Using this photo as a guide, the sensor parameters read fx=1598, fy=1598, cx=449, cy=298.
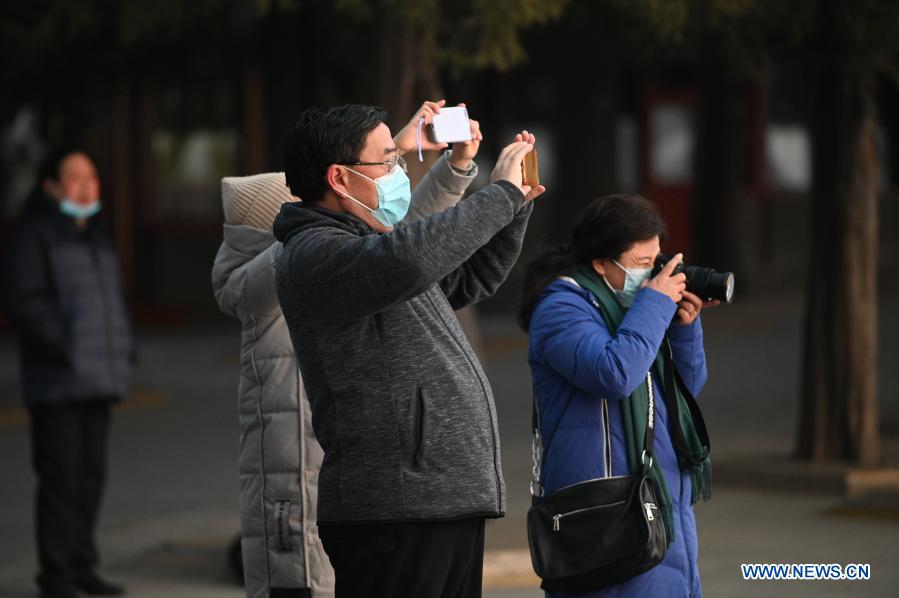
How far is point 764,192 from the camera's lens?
23.9m

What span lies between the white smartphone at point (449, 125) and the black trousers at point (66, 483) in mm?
3787

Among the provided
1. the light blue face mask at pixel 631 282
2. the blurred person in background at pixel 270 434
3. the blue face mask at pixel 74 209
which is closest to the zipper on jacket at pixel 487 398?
the light blue face mask at pixel 631 282

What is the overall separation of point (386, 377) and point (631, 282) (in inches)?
42.7

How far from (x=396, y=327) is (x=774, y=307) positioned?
17327 millimetres

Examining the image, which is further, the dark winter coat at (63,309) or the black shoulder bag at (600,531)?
the dark winter coat at (63,309)

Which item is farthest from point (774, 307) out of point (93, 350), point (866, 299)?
point (93, 350)

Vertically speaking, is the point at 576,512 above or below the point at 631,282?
below

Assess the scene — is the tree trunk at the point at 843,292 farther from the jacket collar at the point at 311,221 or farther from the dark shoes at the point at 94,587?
the jacket collar at the point at 311,221

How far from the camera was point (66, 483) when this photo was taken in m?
7.02

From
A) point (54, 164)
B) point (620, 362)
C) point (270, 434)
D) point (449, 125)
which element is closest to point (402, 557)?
point (620, 362)

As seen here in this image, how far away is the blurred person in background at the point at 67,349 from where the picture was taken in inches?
276

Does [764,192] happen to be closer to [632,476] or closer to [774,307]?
[774,307]

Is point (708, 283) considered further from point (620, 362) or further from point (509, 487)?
point (509, 487)

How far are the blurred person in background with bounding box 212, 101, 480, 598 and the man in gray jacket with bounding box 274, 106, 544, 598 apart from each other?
1.03 meters
